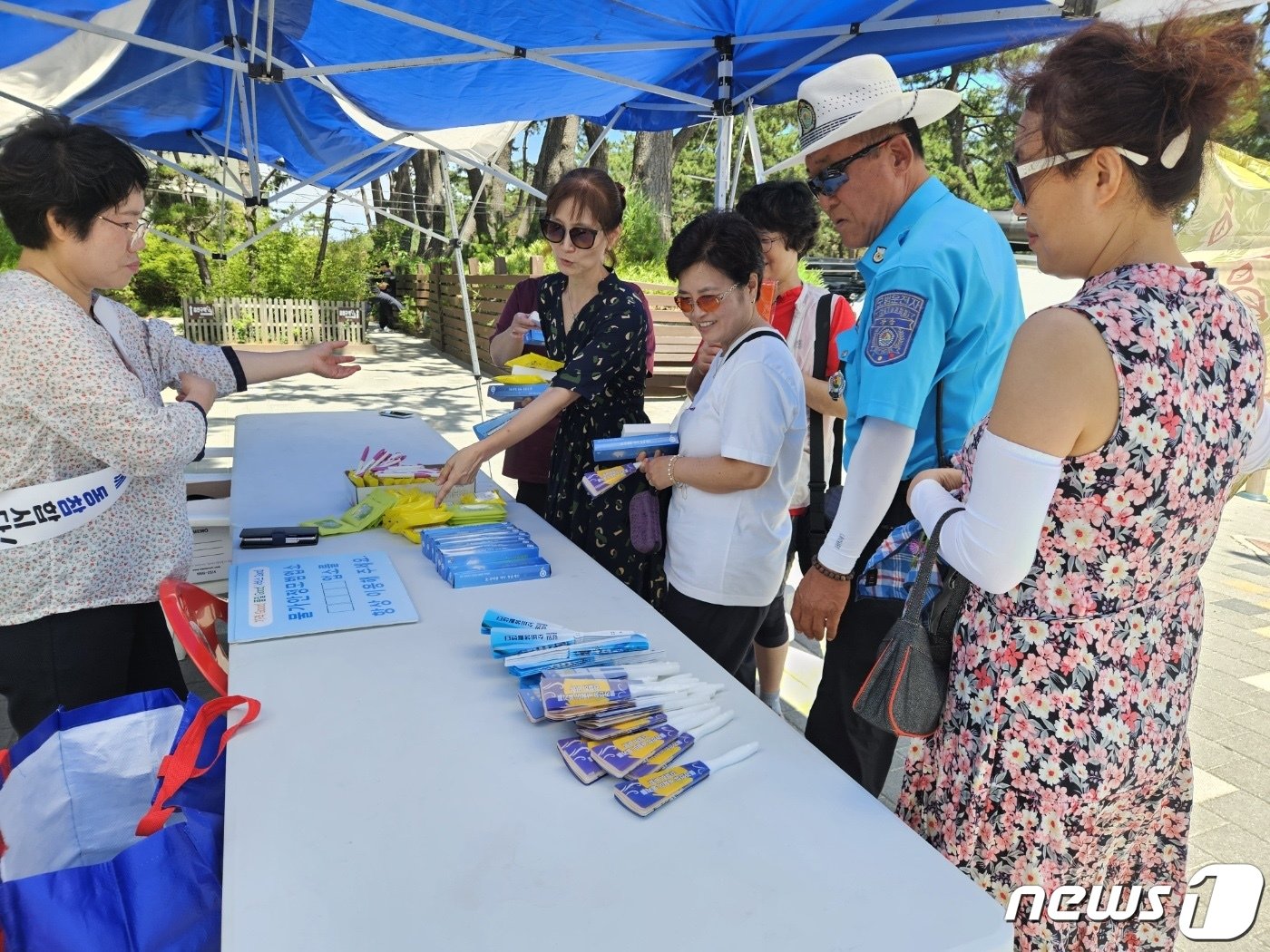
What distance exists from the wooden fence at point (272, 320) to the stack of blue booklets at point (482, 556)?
13.8m

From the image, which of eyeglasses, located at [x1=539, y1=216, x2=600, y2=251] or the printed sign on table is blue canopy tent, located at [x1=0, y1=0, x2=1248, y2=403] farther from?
the printed sign on table

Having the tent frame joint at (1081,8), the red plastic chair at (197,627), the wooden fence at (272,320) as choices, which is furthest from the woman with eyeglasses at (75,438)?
the wooden fence at (272,320)

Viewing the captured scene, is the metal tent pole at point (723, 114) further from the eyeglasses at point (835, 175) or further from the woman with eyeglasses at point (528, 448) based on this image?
the eyeglasses at point (835, 175)

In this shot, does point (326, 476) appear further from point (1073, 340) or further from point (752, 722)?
point (1073, 340)

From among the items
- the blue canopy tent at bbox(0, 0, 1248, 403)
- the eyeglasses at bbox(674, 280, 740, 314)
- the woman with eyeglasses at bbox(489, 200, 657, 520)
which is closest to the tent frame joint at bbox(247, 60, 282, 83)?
the blue canopy tent at bbox(0, 0, 1248, 403)

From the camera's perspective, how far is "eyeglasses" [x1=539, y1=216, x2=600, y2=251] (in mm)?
2414

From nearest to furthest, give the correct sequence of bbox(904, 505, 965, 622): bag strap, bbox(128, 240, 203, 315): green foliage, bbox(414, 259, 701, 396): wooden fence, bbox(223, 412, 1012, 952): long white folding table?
bbox(223, 412, 1012, 952): long white folding table
bbox(904, 505, 965, 622): bag strap
bbox(414, 259, 701, 396): wooden fence
bbox(128, 240, 203, 315): green foliage

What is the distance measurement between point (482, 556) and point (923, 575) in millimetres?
1045

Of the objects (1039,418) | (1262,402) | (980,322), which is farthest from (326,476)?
(1262,402)

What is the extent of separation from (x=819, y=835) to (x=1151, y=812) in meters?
0.56

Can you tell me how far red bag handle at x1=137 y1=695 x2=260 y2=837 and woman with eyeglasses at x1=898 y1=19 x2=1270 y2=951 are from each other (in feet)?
3.47

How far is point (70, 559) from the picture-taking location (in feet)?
5.24

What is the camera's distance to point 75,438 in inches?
59.2

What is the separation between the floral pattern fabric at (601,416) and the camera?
226 cm
